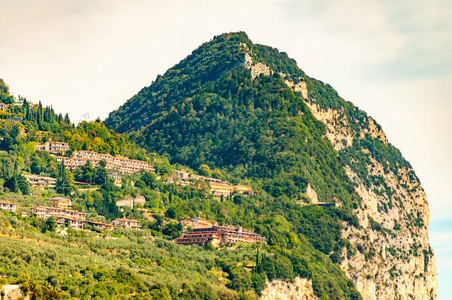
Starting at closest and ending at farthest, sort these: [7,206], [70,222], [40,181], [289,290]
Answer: [7,206]
[70,222]
[289,290]
[40,181]

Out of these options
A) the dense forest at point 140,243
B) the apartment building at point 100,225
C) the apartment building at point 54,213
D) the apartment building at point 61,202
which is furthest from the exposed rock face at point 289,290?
the apartment building at point 61,202

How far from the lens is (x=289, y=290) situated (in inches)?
6388

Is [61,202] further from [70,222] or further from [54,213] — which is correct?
[70,222]

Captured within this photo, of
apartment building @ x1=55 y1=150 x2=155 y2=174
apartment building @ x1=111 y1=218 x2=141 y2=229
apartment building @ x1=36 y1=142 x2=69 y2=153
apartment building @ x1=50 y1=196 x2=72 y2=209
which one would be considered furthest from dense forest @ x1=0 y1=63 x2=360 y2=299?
apartment building @ x1=55 y1=150 x2=155 y2=174

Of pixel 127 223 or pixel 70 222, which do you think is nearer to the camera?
pixel 70 222

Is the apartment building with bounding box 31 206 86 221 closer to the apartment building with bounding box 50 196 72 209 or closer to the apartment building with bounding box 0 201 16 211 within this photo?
the apartment building with bounding box 0 201 16 211

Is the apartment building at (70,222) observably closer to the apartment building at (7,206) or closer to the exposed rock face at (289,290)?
the apartment building at (7,206)

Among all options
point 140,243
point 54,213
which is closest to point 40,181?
point 54,213

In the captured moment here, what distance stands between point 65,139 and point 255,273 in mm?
54990

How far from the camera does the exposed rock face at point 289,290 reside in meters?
158

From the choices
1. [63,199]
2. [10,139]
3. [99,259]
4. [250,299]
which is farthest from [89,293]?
[10,139]

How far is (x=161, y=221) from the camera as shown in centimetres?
17062

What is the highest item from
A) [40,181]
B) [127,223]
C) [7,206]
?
[40,181]

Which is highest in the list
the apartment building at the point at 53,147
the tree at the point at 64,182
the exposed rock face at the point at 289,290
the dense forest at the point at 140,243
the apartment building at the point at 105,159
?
the apartment building at the point at 53,147
